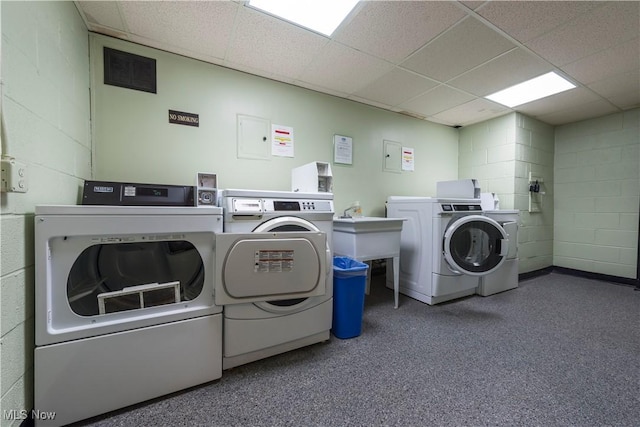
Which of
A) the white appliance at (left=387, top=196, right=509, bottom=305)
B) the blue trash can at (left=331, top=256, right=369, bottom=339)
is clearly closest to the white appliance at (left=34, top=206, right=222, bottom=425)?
the blue trash can at (left=331, top=256, right=369, bottom=339)

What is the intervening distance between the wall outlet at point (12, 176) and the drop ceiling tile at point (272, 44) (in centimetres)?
140

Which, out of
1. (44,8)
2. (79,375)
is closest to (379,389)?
(79,375)

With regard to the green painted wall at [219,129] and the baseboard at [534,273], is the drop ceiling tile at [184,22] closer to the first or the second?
the green painted wall at [219,129]

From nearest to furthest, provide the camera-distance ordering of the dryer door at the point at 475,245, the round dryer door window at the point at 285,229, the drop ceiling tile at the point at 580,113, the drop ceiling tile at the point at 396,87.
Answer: the round dryer door window at the point at 285,229, the dryer door at the point at 475,245, the drop ceiling tile at the point at 396,87, the drop ceiling tile at the point at 580,113

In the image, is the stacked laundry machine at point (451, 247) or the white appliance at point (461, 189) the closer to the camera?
the stacked laundry machine at point (451, 247)

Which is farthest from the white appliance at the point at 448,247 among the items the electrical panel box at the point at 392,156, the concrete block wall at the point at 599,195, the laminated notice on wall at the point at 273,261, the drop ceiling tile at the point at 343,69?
the concrete block wall at the point at 599,195

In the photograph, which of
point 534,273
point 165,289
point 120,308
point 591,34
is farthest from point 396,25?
point 534,273

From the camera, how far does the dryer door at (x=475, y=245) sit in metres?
2.15

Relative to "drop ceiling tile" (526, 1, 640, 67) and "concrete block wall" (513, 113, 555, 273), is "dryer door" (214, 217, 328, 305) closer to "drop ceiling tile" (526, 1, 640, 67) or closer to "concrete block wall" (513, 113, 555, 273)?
"drop ceiling tile" (526, 1, 640, 67)

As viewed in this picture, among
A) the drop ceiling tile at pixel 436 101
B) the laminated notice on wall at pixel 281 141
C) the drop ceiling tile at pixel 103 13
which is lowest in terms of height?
the laminated notice on wall at pixel 281 141

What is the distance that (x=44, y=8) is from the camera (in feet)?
3.57

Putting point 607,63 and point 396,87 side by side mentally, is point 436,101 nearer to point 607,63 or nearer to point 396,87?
point 396,87

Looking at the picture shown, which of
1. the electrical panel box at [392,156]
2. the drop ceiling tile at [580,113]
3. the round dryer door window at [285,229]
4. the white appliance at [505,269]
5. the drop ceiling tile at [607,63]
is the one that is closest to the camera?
the round dryer door window at [285,229]

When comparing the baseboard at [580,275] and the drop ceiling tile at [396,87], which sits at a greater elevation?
the drop ceiling tile at [396,87]
